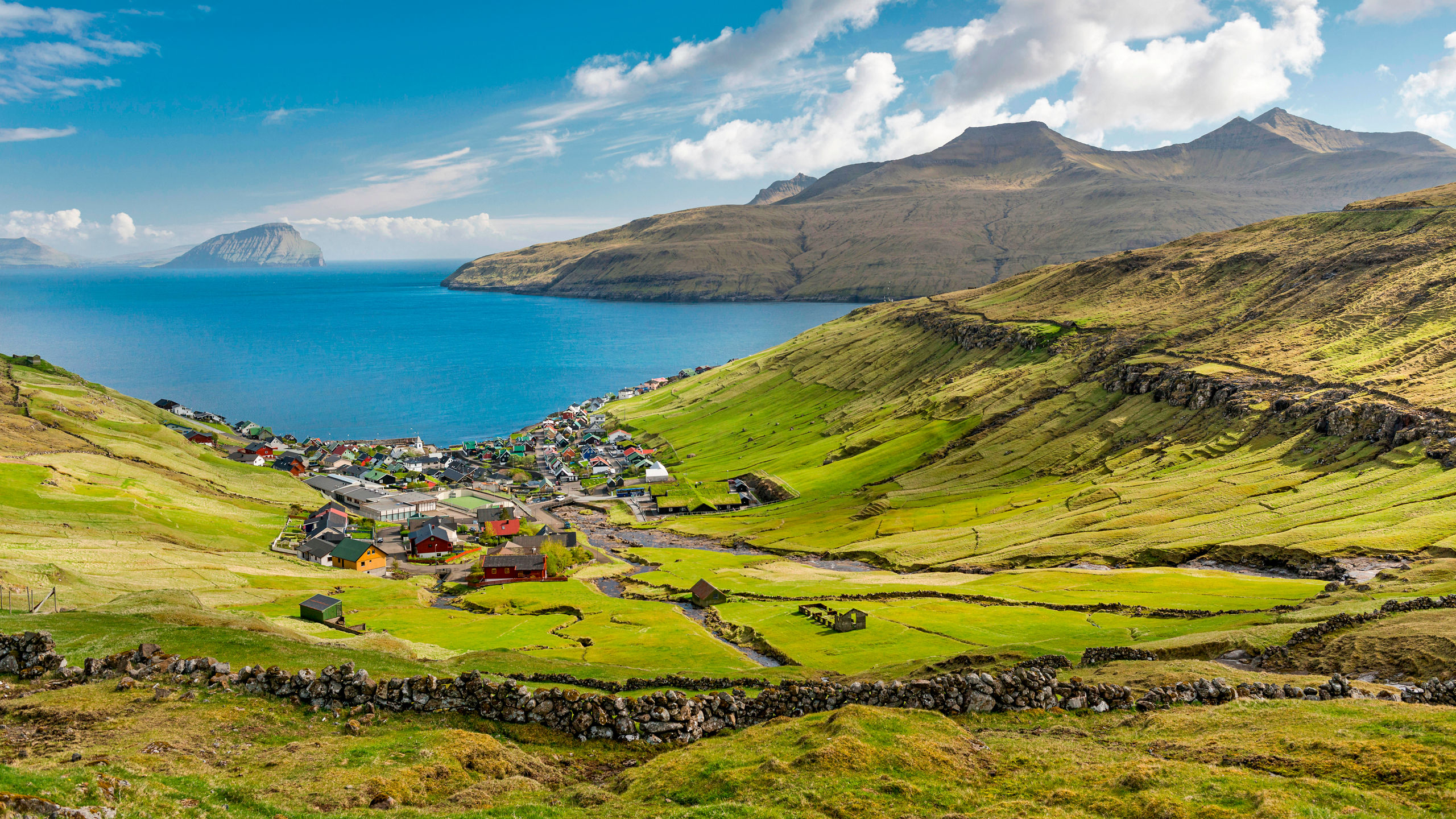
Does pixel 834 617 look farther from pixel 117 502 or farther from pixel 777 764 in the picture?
pixel 117 502

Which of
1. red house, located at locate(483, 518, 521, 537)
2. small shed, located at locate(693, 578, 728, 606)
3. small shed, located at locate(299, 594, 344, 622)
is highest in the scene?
small shed, located at locate(299, 594, 344, 622)

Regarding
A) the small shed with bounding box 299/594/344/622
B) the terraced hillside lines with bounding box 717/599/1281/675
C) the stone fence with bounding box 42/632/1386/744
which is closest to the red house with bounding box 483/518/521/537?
the terraced hillside lines with bounding box 717/599/1281/675

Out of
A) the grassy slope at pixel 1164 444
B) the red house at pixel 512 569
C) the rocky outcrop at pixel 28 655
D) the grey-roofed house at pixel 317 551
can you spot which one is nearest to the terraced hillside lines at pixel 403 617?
the red house at pixel 512 569

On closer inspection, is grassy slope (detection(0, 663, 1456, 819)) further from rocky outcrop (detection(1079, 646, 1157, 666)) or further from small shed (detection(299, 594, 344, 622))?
small shed (detection(299, 594, 344, 622))

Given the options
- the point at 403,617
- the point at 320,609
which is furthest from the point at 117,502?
the point at 320,609

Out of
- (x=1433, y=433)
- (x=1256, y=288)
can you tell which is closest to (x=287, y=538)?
(x=1433, y=433)

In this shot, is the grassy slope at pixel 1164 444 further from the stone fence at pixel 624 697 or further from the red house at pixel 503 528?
the stone fence at pixel 624 697

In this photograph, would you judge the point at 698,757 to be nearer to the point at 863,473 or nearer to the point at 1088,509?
the point at 1088,509
